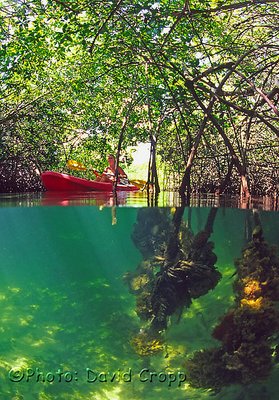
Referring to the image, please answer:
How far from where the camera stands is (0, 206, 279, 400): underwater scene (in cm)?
665

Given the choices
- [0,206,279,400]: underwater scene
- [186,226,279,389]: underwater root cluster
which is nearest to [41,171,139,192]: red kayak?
[0,206,279,400]: underwater scene

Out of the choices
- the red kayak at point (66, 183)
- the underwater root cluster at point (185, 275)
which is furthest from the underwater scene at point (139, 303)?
the red kayak at point (66, 183)

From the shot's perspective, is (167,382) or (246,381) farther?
(167,382)

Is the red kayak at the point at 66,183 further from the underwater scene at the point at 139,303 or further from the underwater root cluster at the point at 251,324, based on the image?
the underwater root cluster at the point at 251,324

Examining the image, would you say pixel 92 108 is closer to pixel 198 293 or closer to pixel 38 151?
pixel 38 151

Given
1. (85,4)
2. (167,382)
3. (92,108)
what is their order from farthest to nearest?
(92,108) < (167,382) < (85,4)

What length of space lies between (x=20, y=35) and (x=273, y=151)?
16.9 ft

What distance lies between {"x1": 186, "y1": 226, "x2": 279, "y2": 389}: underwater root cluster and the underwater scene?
20mm

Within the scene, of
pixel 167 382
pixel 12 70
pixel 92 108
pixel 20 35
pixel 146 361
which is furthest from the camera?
pixel 92 108

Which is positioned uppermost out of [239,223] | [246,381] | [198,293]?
[239,223]

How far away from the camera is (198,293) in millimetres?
7590

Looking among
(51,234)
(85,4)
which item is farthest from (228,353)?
(51,234)

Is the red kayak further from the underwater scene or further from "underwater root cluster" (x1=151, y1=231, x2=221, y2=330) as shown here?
"underwater root cluster" (x1=151, y1=231, x2=221, y2=330)

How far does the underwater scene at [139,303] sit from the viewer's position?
665cm
